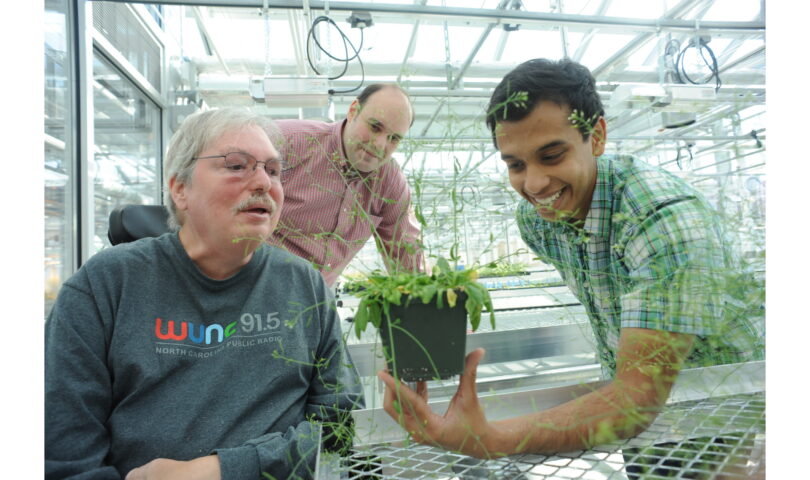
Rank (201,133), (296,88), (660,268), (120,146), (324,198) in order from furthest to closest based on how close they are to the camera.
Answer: (120,146), (296,88), (324,198), (201,133), (660,268)

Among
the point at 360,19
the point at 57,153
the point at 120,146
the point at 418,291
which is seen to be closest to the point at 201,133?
the point at 418,291

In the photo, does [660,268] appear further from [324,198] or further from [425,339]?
[324,198]

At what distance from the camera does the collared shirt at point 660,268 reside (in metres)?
0.56

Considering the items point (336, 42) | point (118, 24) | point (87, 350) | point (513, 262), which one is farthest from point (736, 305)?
point (118, 24)

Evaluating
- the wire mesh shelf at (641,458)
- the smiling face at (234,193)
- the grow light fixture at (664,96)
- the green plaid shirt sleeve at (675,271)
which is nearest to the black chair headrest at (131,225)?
the smiling face at (234,193)

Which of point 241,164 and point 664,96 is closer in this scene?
point 241,164

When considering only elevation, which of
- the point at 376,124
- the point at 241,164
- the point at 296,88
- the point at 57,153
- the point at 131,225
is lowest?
the point at 131,225

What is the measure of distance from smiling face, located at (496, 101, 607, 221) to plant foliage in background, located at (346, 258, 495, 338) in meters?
0.28

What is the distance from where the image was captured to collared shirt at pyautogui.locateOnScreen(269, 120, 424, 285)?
0.90 metres

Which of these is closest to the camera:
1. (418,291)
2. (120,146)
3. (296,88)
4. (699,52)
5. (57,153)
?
(418,291)

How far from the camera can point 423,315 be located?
0.51 metres

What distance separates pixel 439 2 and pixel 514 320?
3.45 meters

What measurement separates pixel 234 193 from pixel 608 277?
764 mm

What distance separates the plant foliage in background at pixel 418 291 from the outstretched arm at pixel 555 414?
85 mm
